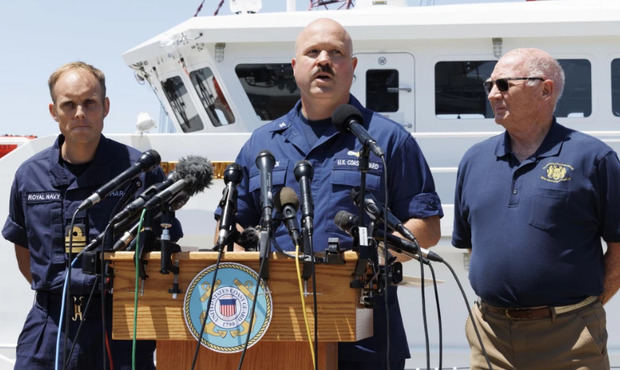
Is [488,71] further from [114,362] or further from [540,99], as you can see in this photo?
[114,362]

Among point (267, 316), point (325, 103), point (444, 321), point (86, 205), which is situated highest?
point (325, 103)

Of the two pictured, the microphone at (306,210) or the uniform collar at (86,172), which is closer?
the microphone at (306,210)

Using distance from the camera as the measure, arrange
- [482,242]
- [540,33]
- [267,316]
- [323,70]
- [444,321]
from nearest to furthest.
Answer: [267,316] < [323,70] < [482,242] < [444,321] < [540,33]

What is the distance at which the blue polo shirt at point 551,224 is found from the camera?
2846 mm

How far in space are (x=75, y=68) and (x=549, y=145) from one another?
6.61 feet

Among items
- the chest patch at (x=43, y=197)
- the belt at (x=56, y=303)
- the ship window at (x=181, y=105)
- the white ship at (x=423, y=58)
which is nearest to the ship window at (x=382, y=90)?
the white ship at (x=423, y=58)

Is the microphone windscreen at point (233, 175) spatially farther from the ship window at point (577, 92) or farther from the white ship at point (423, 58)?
the ship window at point (577, 92)

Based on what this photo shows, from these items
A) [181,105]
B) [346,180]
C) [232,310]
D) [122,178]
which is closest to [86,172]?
[122,178]

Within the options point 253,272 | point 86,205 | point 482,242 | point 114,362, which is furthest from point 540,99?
point 114,362

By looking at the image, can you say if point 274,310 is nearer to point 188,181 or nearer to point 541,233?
point 188,181

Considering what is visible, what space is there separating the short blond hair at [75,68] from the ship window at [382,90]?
3613 millimetres

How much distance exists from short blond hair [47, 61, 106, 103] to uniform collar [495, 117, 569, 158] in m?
1.72

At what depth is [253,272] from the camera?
2.16 metres

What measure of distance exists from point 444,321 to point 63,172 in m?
3.35
